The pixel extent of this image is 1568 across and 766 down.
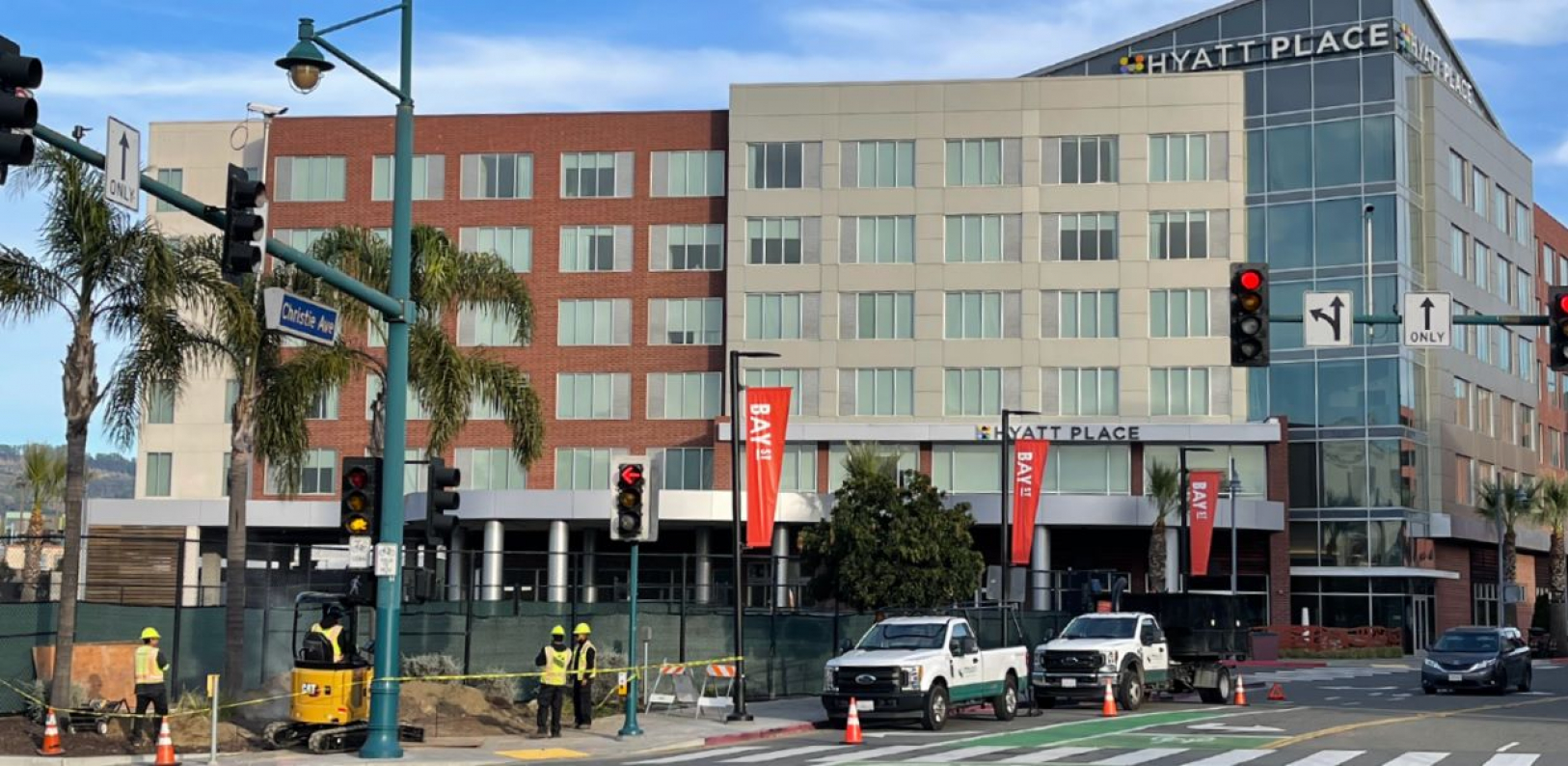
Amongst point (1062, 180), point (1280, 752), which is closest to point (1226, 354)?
point (1062, 180)

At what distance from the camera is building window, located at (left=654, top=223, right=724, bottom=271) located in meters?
78.4

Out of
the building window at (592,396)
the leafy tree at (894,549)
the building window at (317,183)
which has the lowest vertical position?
the leafy tree at (894,549)

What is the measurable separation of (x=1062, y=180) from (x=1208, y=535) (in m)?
18.9

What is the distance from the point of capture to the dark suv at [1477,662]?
42844mm

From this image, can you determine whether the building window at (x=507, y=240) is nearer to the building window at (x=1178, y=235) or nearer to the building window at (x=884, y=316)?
the building window at (x=884, y=316)

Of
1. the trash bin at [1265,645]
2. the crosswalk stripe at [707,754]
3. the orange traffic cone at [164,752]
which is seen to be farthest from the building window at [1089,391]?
the orange traffic cone at [164,752]

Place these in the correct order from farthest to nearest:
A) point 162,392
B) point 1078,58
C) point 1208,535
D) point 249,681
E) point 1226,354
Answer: point 1078,58, point 1226,354, point 1208,535, point 249,681, point 162,392

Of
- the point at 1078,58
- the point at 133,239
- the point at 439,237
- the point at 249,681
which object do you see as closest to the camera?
the point at 133,239

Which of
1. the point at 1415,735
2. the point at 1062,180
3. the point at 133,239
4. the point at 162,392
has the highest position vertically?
the point at 1062,180

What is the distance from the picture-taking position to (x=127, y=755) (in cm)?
2330

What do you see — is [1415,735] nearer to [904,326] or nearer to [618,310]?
[904,326]

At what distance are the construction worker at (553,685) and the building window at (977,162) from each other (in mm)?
51019

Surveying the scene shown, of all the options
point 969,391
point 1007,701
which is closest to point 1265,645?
point 969,391

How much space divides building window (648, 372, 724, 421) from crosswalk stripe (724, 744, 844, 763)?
5056 cm
